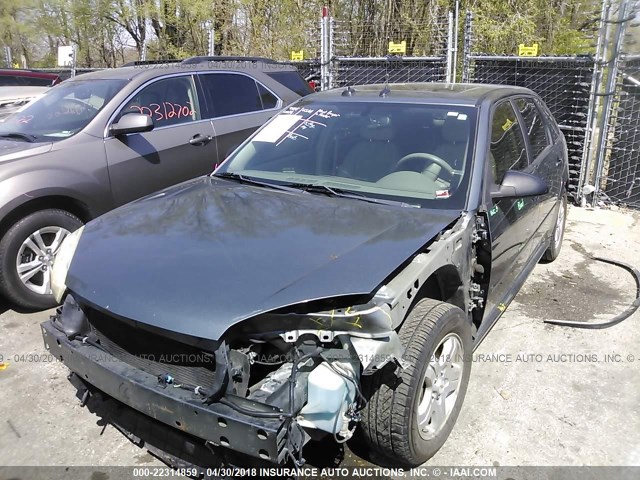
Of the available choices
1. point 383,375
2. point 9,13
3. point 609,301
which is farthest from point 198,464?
point 9,13

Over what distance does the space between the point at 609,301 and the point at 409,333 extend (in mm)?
3003

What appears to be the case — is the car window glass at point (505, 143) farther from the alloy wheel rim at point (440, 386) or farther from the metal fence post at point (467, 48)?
the metal fence post at point (467, 48)

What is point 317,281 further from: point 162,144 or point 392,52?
point 392,52

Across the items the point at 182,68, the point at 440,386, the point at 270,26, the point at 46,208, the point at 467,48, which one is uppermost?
the point at 270,26

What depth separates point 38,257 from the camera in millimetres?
4281

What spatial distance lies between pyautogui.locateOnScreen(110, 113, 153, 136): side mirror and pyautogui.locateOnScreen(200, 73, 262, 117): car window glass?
1183 mm

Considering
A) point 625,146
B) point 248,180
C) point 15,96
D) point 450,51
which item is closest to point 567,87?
point 625,146

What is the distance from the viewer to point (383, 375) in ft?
7.45

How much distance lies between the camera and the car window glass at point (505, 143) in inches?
132

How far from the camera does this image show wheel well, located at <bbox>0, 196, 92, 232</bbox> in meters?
4.08

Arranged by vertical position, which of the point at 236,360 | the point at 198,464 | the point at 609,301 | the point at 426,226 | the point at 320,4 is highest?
the point at 320,4

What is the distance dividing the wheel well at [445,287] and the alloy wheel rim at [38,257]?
9.71 ft

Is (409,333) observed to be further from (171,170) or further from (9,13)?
(9,13)

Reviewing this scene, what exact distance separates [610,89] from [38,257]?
267 inches
